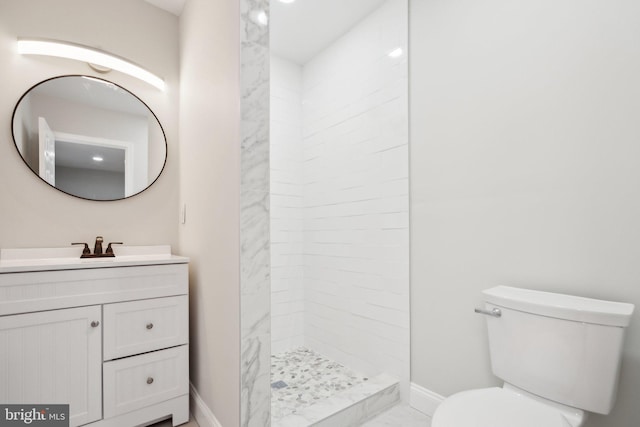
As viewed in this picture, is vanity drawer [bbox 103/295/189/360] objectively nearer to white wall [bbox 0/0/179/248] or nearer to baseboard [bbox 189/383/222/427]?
baseboard [bbox 189/383/222/427]

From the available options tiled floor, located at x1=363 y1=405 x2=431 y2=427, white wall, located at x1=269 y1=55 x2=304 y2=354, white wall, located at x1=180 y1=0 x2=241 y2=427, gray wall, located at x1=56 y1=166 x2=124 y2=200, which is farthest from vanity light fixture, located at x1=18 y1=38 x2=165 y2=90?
tiled floor, located at x1=363 y1=405 x2=431 y2=427

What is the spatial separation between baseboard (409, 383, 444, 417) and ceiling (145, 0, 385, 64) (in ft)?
8.11

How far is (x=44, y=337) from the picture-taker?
4.62 feet

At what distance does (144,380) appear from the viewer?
1625 mm

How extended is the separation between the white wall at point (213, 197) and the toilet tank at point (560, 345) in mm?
1131

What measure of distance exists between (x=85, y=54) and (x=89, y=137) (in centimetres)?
51

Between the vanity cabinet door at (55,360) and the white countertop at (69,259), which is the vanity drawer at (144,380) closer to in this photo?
the vanity cabinet door at (55,360)

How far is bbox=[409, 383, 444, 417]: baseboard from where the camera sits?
5.82ft

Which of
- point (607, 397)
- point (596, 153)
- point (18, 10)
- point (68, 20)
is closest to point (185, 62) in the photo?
point (68, 20)

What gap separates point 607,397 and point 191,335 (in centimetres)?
197

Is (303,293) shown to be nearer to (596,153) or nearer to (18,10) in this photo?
(596,153)

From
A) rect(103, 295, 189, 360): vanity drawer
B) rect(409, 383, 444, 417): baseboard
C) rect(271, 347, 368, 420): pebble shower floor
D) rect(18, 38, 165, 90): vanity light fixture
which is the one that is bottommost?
rect(271, 347, 368, 420): pebble shower floor

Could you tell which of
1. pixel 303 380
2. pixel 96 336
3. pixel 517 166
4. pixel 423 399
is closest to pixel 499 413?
pixel 423 399

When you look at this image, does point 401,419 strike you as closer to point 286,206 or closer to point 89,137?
point 286,206
